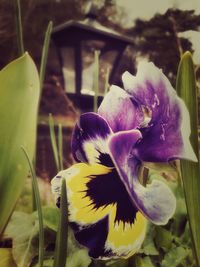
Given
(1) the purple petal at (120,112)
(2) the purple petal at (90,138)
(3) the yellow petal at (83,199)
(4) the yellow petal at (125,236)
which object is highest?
(1) the purple petal at (120,112)

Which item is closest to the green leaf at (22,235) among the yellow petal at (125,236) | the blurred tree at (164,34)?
the yellow petal at (125,236)

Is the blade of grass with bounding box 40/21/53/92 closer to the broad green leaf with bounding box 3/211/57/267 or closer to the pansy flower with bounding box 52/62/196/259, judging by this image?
the pansy flower with bounding box 52/62/196/259

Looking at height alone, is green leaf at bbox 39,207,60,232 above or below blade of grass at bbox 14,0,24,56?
below

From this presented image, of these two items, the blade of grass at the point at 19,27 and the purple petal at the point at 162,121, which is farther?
the blade of grass at the point at 19,27

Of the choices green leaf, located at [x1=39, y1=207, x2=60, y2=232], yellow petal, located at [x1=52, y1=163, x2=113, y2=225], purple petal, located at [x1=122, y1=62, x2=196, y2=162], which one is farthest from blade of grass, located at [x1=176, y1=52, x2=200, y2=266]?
green leaf, located at [x1=39, y1=207, x2=60, y2=232]

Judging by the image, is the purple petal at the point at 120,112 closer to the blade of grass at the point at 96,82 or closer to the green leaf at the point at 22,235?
the blade of grass at the point at 96,82

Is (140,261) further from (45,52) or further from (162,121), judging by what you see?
(45,52)

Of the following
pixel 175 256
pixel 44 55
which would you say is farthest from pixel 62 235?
pixel 44 55
